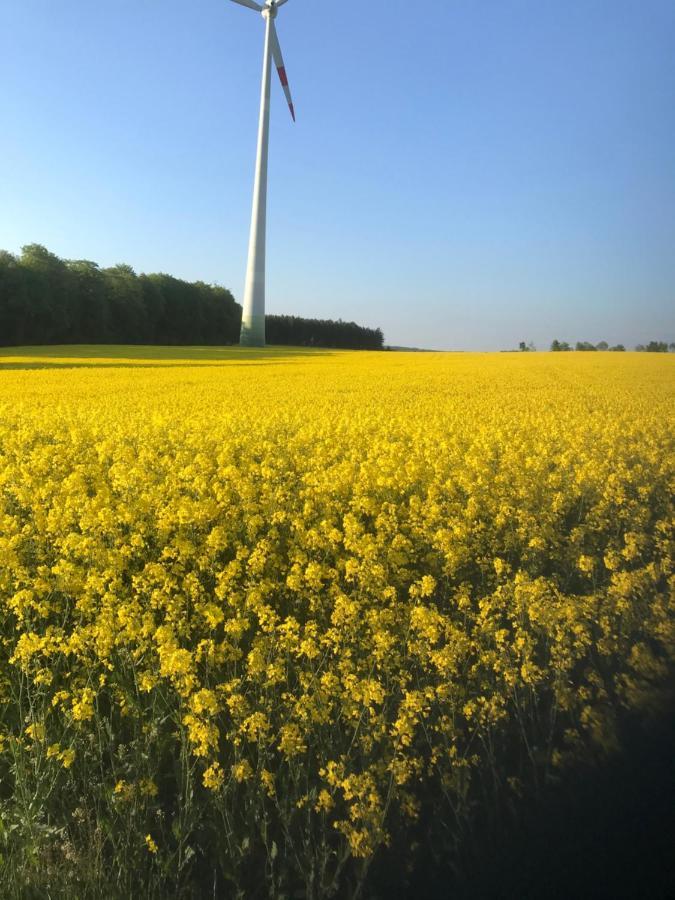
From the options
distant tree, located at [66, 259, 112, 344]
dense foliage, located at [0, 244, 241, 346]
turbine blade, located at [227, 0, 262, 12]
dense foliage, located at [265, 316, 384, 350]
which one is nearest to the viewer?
turbine blade, located at [227, 0, 262, 12]

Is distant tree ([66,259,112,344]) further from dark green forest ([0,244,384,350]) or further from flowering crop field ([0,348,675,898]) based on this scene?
flowering crop field ([0,348,675,898])

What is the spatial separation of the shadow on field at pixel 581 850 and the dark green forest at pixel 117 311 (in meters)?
59.6

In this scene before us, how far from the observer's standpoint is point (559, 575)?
5520mm

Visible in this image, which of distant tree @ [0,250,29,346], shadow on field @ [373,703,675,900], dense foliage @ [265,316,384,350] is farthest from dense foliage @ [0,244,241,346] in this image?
shadow on field @ [373,703,675,900]

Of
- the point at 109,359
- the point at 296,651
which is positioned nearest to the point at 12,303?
the point at 109,359

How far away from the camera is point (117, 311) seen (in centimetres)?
6450

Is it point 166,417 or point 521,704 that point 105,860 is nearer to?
point 521,704

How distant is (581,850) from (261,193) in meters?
47.4

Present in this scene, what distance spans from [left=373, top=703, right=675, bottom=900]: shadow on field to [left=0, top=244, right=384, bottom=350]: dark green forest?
196 ft

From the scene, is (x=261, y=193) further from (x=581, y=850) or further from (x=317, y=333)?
(x=581, y=850)

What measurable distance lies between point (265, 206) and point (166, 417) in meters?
38.6

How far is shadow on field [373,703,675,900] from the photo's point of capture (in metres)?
2.56

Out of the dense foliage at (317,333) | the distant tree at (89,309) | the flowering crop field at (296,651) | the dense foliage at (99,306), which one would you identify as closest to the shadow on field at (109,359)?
the dense foliage at (99,306)

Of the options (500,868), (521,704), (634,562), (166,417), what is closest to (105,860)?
(500,868)
